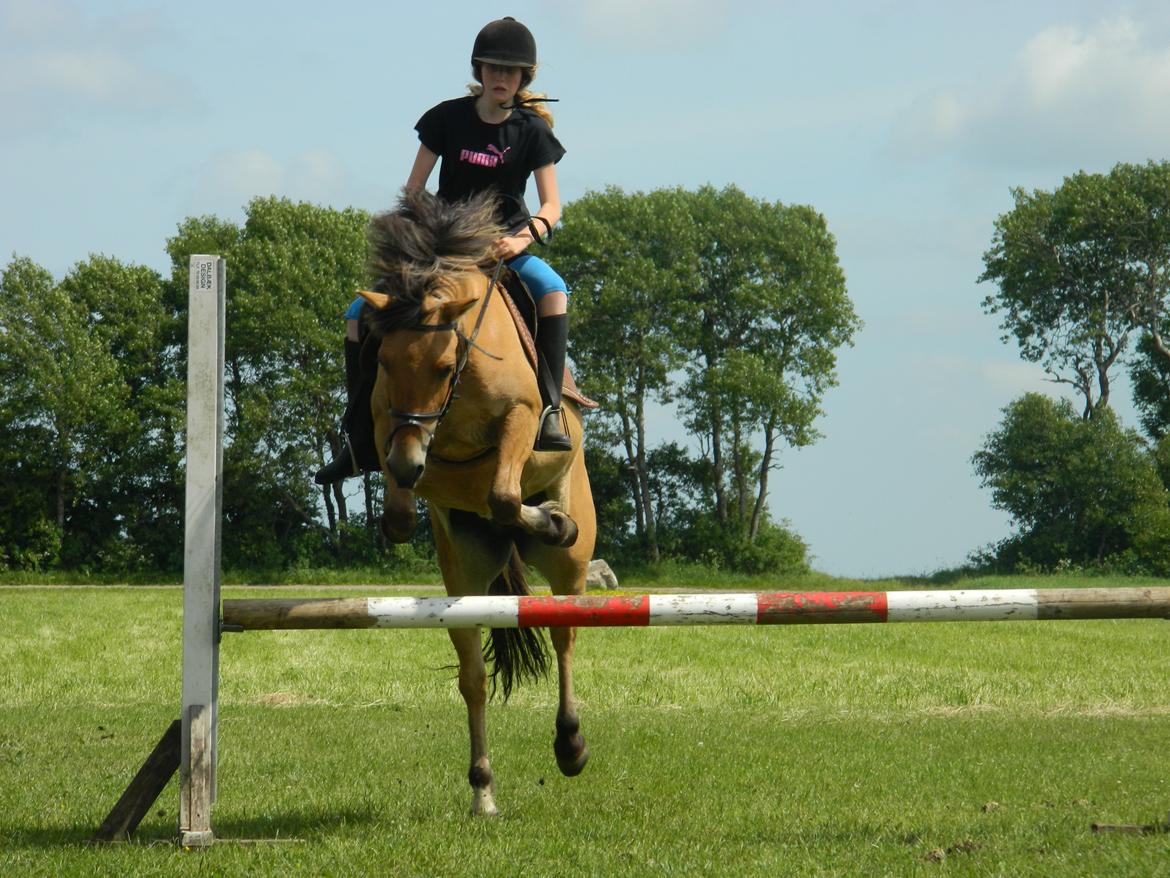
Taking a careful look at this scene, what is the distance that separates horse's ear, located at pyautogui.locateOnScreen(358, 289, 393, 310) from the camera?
5.43 metres

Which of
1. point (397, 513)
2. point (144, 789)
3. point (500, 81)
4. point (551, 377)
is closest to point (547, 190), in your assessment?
point (500, 81)

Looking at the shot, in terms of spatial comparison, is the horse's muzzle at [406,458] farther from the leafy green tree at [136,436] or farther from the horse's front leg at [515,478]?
the leafy green tree at [136,436]

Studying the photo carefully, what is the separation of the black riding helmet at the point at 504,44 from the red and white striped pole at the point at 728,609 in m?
2.79

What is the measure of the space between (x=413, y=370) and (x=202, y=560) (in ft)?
3.79

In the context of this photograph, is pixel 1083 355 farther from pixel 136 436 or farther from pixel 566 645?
pixel 566 645

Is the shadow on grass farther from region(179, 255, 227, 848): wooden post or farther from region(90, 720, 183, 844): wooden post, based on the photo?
region(179, 255, 227, 848): wooden post

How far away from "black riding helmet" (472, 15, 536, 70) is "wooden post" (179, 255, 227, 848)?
6.06 feet

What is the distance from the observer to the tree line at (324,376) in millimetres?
39219

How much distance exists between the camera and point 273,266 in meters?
40.0

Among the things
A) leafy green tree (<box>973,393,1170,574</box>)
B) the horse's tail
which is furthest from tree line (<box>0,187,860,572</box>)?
the horse's tail

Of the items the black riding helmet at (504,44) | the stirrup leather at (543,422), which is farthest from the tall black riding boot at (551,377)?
the black riding helmet at (504,44)

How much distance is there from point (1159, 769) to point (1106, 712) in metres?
4.74

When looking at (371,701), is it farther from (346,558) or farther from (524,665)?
(346,558)

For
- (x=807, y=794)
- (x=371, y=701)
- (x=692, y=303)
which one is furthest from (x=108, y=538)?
(x=807, y=794)
